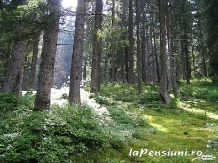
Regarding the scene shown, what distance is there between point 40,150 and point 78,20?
7415 millimetres

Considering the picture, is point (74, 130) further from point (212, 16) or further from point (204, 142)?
point (212, 16)

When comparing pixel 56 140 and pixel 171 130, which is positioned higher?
pixel 56 140

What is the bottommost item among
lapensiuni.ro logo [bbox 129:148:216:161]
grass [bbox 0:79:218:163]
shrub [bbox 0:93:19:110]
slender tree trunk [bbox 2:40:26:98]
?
lapensiuni.ro logo [bbox 129:148:216:161]

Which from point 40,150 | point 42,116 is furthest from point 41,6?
point 40,150

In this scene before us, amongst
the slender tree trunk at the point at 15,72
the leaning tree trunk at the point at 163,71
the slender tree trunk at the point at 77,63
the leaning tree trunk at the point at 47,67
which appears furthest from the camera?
the leaning tree trunk at the point at 163,71

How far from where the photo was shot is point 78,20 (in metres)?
12.3

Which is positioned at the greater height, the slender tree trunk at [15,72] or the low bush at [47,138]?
the slender tree trunk at [15,72]

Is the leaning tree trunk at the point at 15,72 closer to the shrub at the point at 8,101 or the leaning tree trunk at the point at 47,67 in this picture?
the shrub at the point at 8,101

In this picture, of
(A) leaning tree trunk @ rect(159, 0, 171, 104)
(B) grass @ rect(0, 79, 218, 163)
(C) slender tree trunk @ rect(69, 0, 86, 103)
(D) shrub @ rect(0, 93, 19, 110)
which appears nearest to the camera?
(B) grass @ rect(0, 79, 218, 163)

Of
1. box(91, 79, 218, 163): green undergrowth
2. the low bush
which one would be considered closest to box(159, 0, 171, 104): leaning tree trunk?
box(91, 79, 218, 163): green undergrowth

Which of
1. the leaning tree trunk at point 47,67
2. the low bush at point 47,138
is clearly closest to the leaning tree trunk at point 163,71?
the leaning tree trunk at point 47,67

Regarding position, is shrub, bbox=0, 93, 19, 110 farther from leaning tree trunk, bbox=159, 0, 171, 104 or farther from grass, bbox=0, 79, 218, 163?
leaning tree trunk, bbox=159, 0, 171, 104

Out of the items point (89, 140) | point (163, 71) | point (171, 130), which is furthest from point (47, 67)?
point (163, 71)

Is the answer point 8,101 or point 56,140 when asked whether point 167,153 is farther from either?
point 8,101
